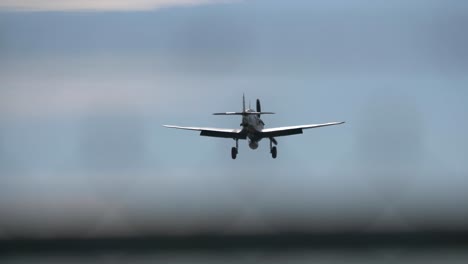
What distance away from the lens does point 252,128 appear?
93.1 m

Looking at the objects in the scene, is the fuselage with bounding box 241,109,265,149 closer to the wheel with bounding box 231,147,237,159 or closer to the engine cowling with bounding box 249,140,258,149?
the engine cowling with bounding box 249,140,258,149

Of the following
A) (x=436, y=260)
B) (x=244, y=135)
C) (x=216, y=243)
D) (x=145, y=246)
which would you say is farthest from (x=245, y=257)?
(x=244, y=135)

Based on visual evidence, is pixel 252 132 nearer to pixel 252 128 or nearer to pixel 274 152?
pixel 252 128

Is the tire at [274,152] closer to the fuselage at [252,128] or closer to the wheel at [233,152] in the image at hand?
the fuselage at [252,128]

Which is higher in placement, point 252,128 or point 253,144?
point 252,128

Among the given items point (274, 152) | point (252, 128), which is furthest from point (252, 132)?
point (274, 152)

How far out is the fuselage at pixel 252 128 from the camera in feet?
305

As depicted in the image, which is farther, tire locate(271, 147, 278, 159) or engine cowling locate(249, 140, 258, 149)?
tire locate(271, 147, 278, 159)

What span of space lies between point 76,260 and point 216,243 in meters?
8.25

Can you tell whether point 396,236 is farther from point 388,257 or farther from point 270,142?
point 270,142

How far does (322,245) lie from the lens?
1740 inches

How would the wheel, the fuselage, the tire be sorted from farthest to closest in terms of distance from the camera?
the tire
the wheel
the fuselage

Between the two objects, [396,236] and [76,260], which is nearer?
[76,260]

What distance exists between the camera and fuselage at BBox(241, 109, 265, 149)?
305ft
